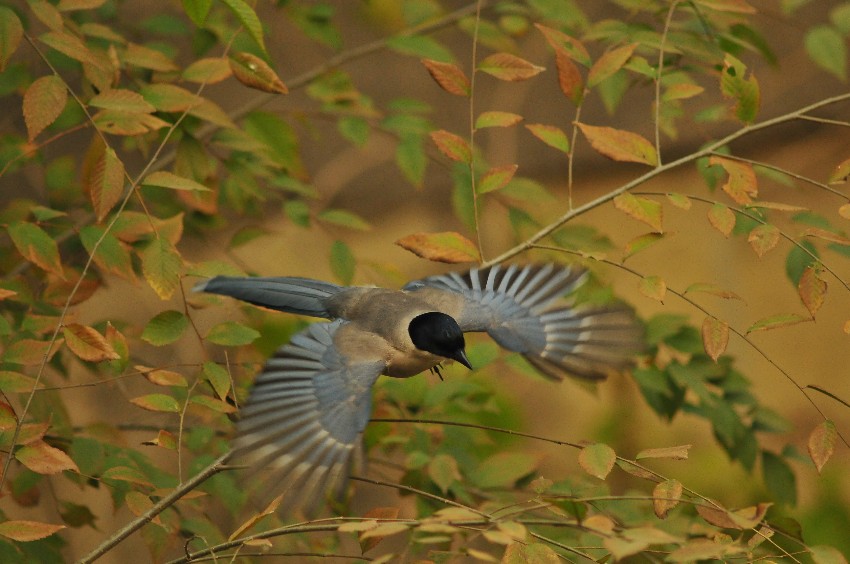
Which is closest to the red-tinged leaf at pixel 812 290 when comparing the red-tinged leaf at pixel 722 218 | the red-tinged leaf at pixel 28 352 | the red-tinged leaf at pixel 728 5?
the red-tinged leaf at pixel 722 218

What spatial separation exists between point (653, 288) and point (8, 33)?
0.86 meters

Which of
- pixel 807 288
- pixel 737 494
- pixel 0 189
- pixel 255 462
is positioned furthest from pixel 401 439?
pixel 0 189

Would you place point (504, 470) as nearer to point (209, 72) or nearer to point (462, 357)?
point (462, 357)

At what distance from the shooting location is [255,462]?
51.0 inches

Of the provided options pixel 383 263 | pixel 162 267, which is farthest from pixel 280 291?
pixel 162 267

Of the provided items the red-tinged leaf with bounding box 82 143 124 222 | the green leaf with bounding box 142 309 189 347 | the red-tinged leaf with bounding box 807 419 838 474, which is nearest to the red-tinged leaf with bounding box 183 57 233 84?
the red-tinged leaf with bounding box 82 143 124 222

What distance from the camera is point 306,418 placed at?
1.42 m

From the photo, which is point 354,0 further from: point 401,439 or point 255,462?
point 255,462

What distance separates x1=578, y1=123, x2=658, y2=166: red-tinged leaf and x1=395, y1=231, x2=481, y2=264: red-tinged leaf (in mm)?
197

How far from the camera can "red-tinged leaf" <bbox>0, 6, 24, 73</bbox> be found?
1368 mm

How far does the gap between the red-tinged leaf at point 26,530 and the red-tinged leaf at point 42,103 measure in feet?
1.55

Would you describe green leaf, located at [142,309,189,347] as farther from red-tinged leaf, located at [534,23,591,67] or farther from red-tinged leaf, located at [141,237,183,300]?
red-tinged leaf, located at [534,23,591,67]

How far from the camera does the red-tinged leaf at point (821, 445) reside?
3.89ft

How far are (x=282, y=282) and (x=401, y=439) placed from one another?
319 millimetres
